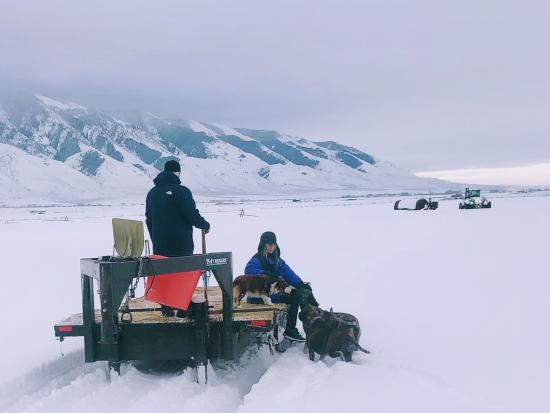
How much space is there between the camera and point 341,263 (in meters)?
14.5

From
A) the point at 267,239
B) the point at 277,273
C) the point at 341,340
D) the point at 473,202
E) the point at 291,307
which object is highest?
the point at 267,239

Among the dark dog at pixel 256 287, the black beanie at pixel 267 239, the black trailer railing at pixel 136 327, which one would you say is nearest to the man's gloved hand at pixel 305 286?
the dark dog at pixel 256 287

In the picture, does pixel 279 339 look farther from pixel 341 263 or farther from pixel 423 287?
pixel 341 263

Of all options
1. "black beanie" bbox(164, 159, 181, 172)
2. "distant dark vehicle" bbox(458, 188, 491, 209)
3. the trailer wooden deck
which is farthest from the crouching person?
"distant dark vehicle" bbox(458, 188, 491, 209)

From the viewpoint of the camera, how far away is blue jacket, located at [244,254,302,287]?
7.14 m

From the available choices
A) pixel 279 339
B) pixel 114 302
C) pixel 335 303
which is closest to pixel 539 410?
pixel 279 339

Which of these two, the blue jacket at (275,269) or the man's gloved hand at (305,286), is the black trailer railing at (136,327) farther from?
the man's gloved hand at (305,286)

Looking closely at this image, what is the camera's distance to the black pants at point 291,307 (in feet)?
23.0

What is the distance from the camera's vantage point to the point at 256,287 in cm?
694

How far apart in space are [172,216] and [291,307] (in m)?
1.84

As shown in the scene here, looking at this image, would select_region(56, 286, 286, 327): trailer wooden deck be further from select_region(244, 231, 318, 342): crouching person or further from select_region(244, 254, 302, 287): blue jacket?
select_region(244, 254, 302, 287): blue jacket

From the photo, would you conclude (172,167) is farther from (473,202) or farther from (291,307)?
(473,202)

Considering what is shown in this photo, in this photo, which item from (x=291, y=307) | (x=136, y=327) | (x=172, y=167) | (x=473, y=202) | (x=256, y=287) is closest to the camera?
(x=136, y=327)

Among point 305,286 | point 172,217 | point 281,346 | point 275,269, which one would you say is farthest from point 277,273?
point 172,217
